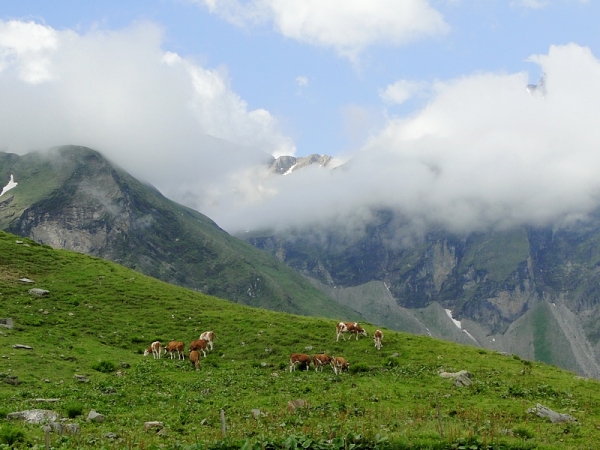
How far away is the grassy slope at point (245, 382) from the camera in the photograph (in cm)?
2277

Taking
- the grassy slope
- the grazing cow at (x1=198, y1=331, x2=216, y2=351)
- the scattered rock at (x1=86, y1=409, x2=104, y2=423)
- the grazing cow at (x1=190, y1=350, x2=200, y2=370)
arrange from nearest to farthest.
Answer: the grassy slope
the scattered rock at (x1=86, y1=409, x2=104, y2=423)
the grazing cow at (x1=190, y1=350, x2=200, y2=370)
the grazing cow at (x1=198, y1=331, x2=216, y2=351)

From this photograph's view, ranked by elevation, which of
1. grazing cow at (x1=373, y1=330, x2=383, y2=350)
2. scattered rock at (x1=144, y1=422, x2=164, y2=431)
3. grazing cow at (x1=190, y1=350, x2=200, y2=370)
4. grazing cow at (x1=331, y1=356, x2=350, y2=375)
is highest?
grazing cow at (x1=373, y1=330, x2=383, y2=350)

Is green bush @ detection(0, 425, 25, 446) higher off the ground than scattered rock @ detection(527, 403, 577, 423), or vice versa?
scattered rock @ detection(527, 403, 577, 423)

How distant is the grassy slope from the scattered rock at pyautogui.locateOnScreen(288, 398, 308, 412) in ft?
1.68

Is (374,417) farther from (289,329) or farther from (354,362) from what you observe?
(289,329)

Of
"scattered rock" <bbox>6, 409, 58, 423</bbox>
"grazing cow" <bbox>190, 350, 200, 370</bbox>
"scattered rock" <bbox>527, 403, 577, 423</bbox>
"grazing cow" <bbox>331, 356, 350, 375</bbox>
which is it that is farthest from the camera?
"grazing cow" <bbox>190, 350, 200, 370</bbox>

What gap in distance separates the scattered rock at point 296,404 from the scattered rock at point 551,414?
11.2 m

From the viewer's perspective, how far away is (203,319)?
5644cm

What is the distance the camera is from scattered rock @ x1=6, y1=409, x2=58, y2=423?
2364cm

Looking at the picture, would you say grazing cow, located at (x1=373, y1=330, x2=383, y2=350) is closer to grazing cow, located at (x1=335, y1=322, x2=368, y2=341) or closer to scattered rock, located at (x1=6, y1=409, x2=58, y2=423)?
grazing cow, located at (x1=335, y1=322, x2=368, y2=341)

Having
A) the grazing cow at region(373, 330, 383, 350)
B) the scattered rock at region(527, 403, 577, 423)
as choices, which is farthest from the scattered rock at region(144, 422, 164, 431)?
the grazing cow at region(373, 330, 383, 350)

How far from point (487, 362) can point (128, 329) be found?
106ft

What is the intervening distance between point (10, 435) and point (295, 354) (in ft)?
77.1

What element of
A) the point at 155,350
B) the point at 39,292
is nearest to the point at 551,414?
the point at 155,350
